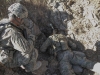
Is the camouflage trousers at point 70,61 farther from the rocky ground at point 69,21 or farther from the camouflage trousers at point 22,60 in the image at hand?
the camouflage trousers at point 22,60

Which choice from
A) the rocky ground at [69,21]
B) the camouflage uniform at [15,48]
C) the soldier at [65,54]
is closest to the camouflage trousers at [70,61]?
the soldier at [65,54]

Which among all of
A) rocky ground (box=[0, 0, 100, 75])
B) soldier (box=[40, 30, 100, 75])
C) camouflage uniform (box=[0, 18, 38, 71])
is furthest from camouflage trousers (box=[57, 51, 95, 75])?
camouflage uniform (box=[0, 18, 38, 71])

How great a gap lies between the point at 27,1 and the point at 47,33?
806 mm

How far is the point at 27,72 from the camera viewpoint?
4160 millimetres

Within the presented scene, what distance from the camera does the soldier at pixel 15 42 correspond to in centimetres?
357

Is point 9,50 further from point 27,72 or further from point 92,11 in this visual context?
point 92,11

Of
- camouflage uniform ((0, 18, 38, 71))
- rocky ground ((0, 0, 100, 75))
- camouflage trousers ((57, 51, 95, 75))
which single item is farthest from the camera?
rocky ground ((0, 0, 100, 75))

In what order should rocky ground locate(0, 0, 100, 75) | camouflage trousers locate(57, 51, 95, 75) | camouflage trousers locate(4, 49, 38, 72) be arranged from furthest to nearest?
1. rocky ground locate(0, 0, 100, 75)
2. camouflage trousers locate(57, 51, 95, 75)
3. camouflage trousers locate(4, 49, 38, 72)

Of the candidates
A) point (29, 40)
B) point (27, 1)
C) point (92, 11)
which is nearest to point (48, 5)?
point (27, 1)

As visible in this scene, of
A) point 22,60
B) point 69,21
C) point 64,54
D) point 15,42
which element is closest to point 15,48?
point 15,42

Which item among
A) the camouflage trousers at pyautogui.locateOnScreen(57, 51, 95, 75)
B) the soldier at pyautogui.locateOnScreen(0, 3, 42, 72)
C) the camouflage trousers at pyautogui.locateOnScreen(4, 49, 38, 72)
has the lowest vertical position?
the camouflage trousers at pyautogui.locateOnScreen(57, 51, 95, 75)

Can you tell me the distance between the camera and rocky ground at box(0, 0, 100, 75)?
451cm

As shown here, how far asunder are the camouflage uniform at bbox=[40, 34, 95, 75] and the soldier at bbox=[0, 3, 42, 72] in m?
0.66

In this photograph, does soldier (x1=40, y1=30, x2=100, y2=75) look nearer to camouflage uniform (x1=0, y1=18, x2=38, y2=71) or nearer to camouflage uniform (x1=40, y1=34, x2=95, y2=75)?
camouflage uniform (x1=40, y1=34, x2=95, y2=75)
